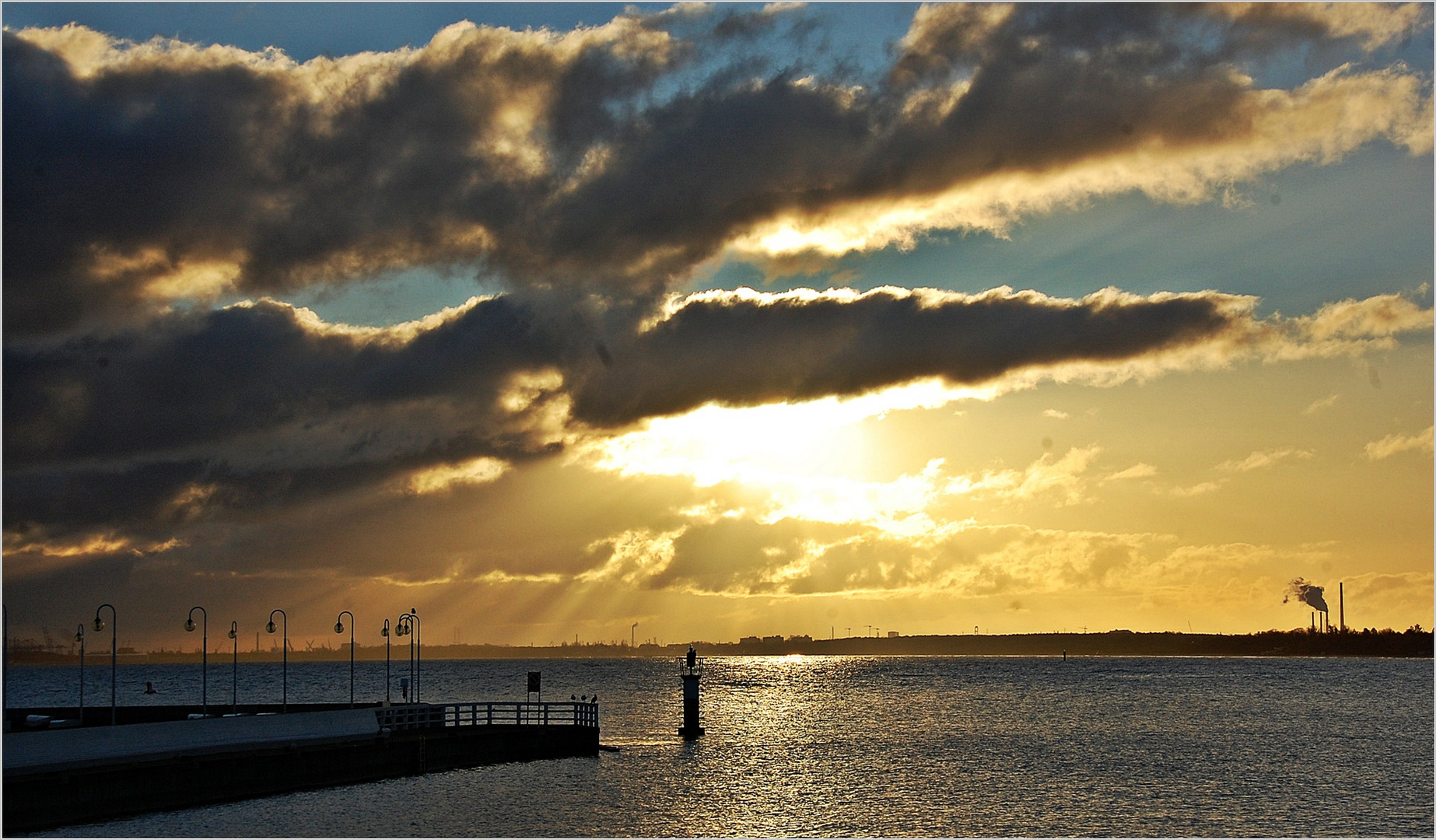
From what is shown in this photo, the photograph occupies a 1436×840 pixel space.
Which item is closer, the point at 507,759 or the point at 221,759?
the point at 221,759

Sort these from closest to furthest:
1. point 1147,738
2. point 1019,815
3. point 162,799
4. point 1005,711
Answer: point 162,799 → point 1019,815 → point 1147,738 → point 1005,711

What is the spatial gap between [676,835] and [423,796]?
1193 cm

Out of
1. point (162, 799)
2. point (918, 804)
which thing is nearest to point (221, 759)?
point (162, 799)

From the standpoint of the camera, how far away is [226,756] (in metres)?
46.3

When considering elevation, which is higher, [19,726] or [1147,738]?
[19,726]

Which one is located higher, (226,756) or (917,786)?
(226,756)

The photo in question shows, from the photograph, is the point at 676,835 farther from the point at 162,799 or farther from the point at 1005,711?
the point at 1005,711

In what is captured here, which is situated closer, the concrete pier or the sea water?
the concrete pier

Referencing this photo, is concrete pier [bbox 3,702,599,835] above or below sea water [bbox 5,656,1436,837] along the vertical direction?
above

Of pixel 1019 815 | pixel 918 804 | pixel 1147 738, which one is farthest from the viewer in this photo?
pixel 1147 738

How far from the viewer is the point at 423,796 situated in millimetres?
52562

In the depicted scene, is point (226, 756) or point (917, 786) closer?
point (226, 756)

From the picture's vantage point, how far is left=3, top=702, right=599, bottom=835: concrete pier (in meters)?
39.3

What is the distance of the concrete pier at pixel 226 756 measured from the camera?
39312mm
